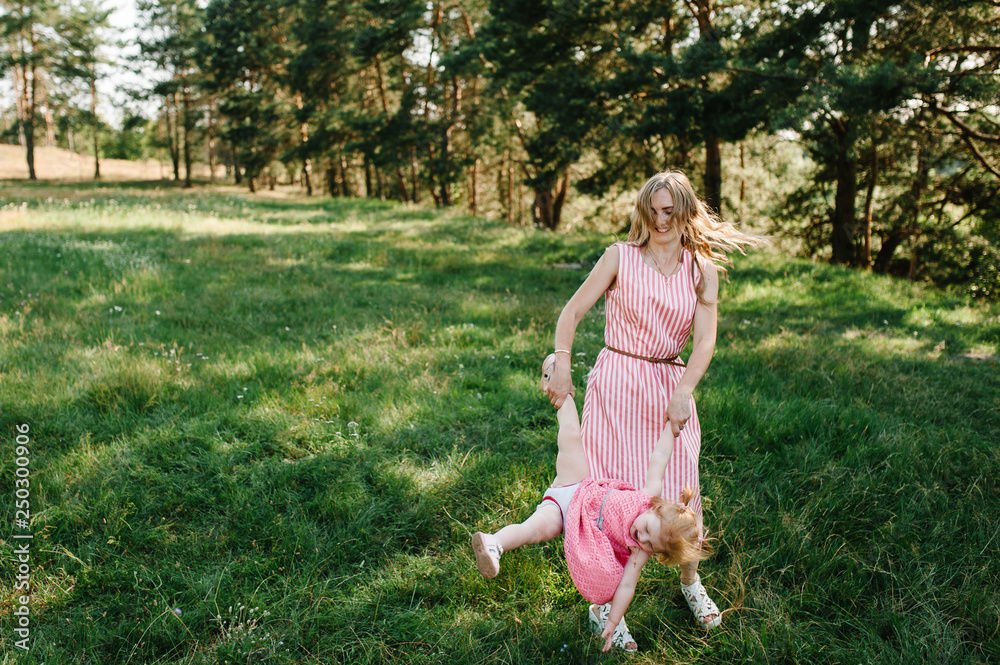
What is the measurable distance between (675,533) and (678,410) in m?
0.66

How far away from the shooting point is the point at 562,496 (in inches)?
95.8

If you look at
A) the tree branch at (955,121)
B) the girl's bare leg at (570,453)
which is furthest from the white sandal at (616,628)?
the tree branch at (955,121)

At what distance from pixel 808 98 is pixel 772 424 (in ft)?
22.5

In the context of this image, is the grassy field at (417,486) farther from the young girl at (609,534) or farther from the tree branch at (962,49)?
the tree branch at (962,49)

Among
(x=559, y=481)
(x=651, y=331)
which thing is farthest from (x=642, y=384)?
(x=559, y=481)

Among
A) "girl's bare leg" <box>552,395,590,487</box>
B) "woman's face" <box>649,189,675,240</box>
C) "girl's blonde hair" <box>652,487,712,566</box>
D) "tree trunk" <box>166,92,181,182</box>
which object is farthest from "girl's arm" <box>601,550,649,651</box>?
"tree trunk" <box>166,92,181,182</box>

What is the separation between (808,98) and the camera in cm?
888

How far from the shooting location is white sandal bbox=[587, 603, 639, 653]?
2.44 meters

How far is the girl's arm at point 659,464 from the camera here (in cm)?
231

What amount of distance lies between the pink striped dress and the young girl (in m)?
0.28

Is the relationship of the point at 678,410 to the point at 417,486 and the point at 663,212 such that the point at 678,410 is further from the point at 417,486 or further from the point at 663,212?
the point at 417,486

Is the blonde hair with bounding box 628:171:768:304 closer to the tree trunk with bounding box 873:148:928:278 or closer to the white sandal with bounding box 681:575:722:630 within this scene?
the white sandal with bounding box 681:575:722:630

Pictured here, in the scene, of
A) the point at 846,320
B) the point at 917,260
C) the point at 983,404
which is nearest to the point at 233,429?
the point at 983,404

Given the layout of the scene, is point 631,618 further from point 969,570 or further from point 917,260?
point 917,260
